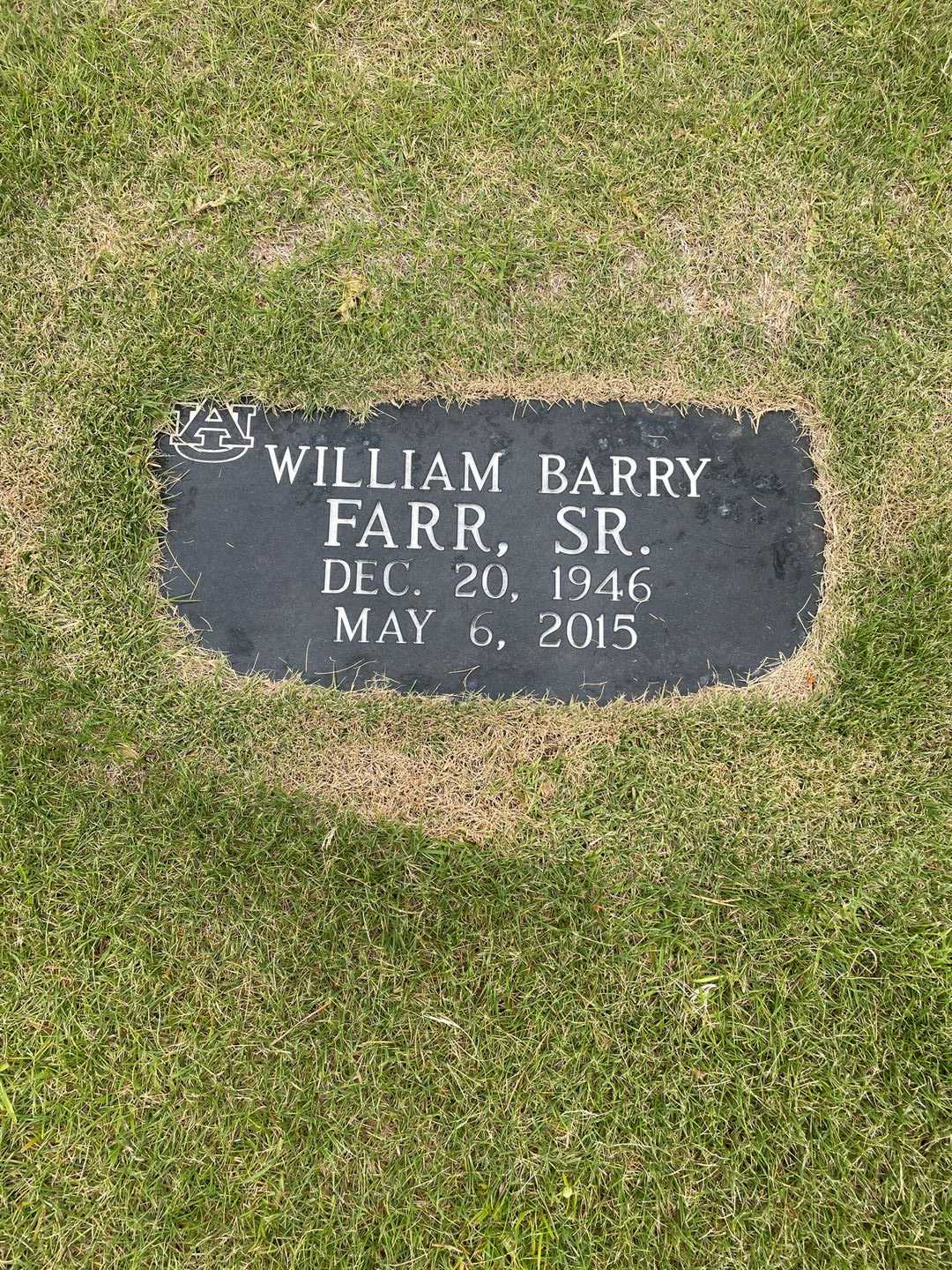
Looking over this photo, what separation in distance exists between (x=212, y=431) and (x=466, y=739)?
131 cm

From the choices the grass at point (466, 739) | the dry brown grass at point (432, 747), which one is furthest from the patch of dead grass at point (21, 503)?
the dry brown grass at point (432, 747)

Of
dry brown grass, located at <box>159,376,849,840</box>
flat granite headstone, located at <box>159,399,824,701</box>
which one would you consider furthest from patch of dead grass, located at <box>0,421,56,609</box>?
dry brown grass, located at <box>159,376,849,840</box>

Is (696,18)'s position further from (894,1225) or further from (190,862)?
(894,1225)

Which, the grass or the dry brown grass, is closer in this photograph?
the grass

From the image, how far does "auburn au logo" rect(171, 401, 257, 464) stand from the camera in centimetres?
249

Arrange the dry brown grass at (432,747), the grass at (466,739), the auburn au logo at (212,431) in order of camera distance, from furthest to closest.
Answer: the auburn au logo at (212,431) → the dry brown grass at (432,747) → the grass at (466,739)

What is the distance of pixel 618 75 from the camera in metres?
2.63

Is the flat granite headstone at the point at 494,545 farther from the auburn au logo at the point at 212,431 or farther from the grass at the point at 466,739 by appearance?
the grass at the point at 466,739

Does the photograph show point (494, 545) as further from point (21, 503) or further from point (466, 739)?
point (21, 503)

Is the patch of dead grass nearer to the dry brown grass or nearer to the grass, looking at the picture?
the grass

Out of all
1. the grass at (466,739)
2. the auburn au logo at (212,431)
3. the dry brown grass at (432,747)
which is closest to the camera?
the grass at (466,739)

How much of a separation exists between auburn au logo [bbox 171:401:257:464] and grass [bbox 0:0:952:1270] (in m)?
0.08

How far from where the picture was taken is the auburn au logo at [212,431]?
249 cm

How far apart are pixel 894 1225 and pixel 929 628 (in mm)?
1731
